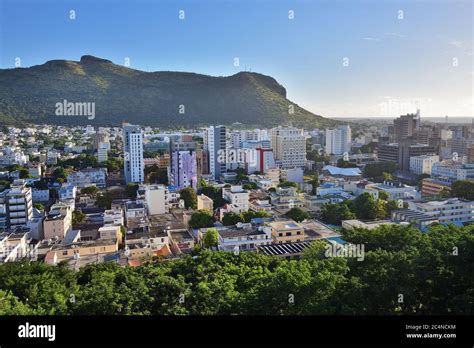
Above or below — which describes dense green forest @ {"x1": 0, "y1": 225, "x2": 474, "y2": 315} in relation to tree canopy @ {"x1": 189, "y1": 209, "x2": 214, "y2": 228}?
above

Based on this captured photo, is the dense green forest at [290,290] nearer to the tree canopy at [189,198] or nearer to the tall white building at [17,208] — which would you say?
the tall white building at [17,208]

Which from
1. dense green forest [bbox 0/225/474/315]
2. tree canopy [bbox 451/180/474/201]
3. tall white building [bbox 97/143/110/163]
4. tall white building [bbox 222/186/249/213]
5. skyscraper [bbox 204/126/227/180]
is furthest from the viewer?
tall white building [bbox 97/143/110/163]

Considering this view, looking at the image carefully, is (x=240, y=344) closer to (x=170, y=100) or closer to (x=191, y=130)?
(x=170, y=100)

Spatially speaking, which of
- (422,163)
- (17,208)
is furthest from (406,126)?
(17,208)

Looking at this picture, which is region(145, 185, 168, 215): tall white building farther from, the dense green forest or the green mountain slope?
the dense green forest

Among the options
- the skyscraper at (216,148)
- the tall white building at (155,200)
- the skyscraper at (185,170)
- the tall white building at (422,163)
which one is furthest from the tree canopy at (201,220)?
the tall white building at (422,163)

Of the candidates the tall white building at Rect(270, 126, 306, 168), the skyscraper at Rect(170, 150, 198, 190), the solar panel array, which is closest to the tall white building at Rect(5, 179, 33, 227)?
the skyscraper at Rect(170, 150, 198, 190)

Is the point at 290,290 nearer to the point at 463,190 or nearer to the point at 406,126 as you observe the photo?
the point at 463,190
